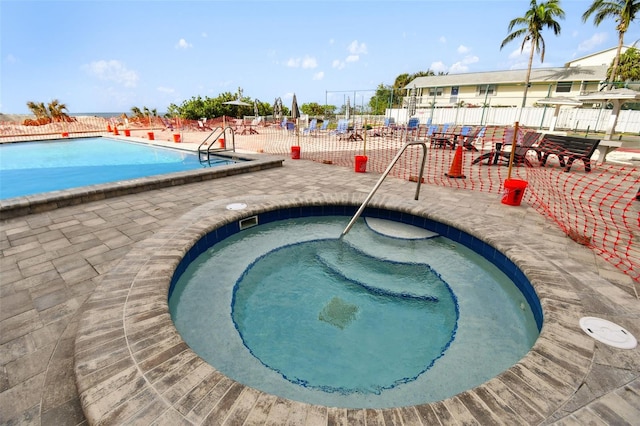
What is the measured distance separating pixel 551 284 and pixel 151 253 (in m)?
4.06

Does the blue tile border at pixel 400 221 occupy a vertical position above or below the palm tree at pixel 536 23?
below

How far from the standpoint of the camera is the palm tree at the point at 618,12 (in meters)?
19.2

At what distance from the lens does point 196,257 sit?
3.84 meters

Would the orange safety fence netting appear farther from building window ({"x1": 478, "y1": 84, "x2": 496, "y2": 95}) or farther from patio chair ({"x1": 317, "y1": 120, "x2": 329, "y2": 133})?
building window ({"x1": 478, "y1": 84, "x2": 496, "y2": 95})

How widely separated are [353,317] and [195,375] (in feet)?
5.38

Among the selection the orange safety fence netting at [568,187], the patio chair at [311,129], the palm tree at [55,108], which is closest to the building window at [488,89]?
the patio chair at [311,129]

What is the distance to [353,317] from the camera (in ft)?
10.0

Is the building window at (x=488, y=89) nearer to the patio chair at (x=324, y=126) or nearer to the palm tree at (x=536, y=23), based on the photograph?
the palm tree at (x=536, y=23)

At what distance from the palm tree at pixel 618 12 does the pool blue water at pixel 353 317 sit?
25.2m

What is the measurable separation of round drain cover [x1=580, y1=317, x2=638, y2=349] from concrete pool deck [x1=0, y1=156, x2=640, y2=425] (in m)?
0.06

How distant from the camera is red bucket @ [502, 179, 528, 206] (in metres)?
5.11

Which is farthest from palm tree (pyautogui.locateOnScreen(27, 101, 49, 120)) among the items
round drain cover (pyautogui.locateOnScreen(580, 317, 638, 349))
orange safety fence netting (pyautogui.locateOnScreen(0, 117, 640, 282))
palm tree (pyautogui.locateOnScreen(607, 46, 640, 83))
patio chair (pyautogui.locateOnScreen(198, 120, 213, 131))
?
palm tree (pyautogui.locateOnScreen(607, 46, 640, 83))

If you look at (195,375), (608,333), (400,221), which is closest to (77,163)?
(400,221)

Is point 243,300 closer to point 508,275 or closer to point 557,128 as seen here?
point 508,275
